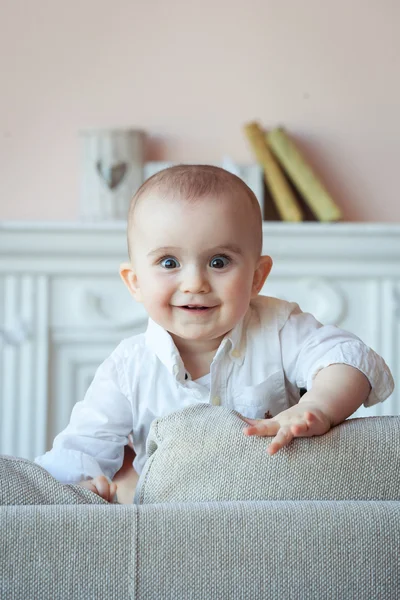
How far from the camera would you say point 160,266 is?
114 centimetres

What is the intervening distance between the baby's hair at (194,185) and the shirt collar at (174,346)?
0.15 meters

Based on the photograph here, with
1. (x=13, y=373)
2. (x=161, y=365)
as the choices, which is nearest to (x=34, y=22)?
(x=13, y=373)

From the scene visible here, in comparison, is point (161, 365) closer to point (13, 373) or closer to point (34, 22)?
point (13, 373)

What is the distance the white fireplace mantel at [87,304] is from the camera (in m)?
2.45

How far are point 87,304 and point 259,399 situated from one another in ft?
4.27

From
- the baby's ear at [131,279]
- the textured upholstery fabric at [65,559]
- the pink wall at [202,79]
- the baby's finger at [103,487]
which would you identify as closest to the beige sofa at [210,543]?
the textured upholstery fabric at [65,559]

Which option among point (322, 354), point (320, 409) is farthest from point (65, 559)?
point (322, 354)

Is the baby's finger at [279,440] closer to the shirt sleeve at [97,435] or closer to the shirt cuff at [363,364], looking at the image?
the shirt cuff at [363,364]

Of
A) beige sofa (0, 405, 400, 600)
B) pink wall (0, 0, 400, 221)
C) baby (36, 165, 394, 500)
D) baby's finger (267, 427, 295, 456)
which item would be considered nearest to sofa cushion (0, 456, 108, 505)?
beige sofa (0, 405, 400, 600)

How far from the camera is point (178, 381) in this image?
1.27m

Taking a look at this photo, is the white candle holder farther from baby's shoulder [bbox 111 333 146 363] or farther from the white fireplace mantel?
baby's shoulder [bbox 111 333 146 363]

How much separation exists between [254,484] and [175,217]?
0.48m

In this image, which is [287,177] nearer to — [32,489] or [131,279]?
[131,279]

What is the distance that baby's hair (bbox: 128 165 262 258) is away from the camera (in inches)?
44.6
